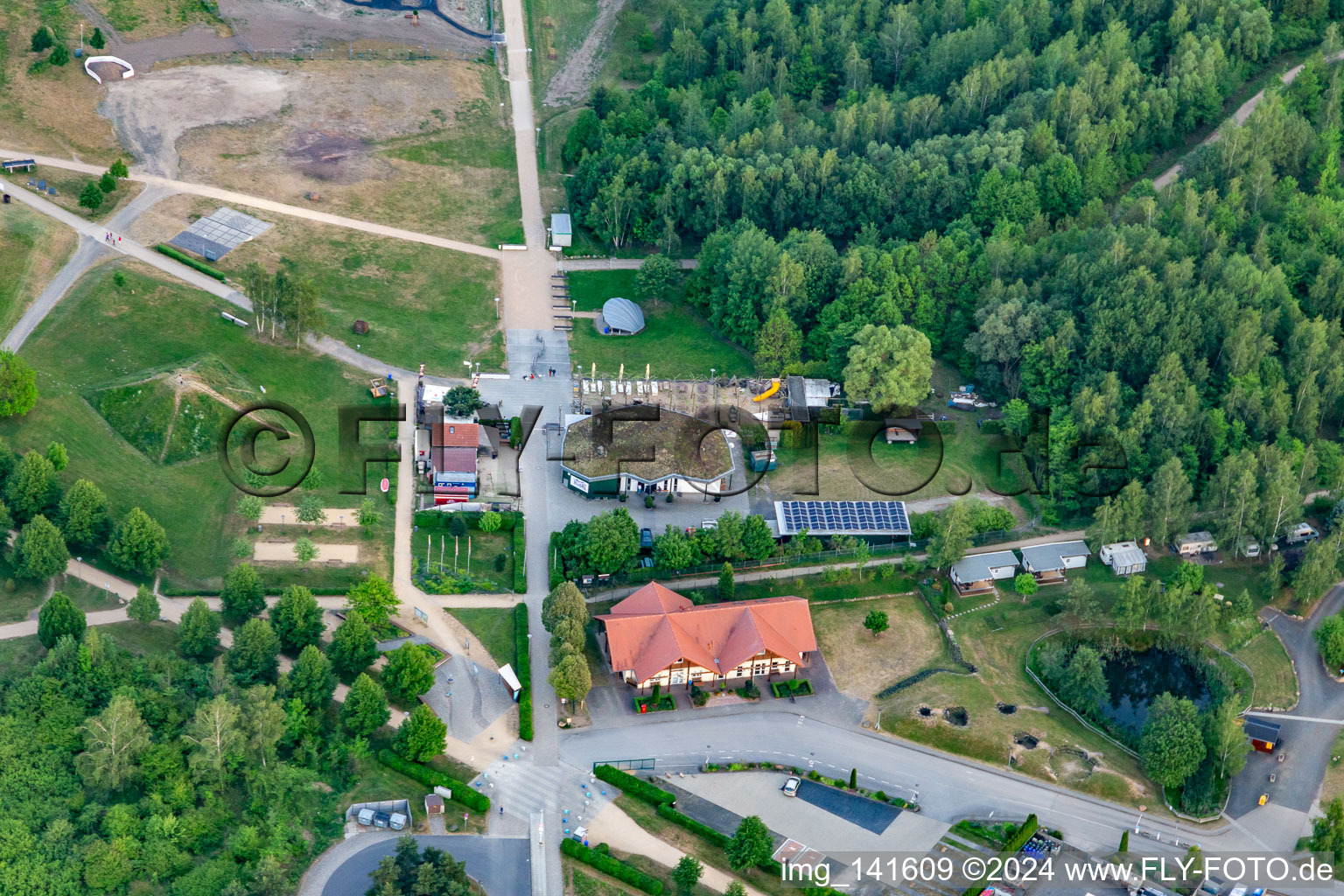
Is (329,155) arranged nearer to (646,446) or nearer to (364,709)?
(646,446)

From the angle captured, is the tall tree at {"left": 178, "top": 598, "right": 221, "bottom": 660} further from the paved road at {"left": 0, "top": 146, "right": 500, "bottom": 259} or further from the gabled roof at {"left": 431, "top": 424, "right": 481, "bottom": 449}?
the paved road at {"left": 0, "top": 146, "right": 500, "bottom": 259}

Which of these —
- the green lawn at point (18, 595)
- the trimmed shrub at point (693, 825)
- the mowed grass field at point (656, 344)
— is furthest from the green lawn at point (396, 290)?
the trimmed shrub at point (693, 825)

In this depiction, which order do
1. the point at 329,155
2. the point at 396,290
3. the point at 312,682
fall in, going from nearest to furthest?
1. the point at 312,682
2. the point at 396,290
3. the point at 329,155

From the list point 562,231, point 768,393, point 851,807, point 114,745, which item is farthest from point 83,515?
point 562,231

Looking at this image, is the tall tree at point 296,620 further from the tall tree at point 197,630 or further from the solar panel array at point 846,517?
the solar panel array at point 846,517

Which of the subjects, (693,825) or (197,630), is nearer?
(693,825)

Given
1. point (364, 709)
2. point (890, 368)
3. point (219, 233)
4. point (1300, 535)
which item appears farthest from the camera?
point (219, 233)

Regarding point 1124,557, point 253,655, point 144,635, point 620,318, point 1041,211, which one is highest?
point 1041,211

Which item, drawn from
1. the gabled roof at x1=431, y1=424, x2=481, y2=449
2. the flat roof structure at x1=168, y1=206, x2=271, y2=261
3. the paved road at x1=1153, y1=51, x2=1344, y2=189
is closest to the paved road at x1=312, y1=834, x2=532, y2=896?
the gabled roof at x1=431, y1=424, x2=481, y2=449
